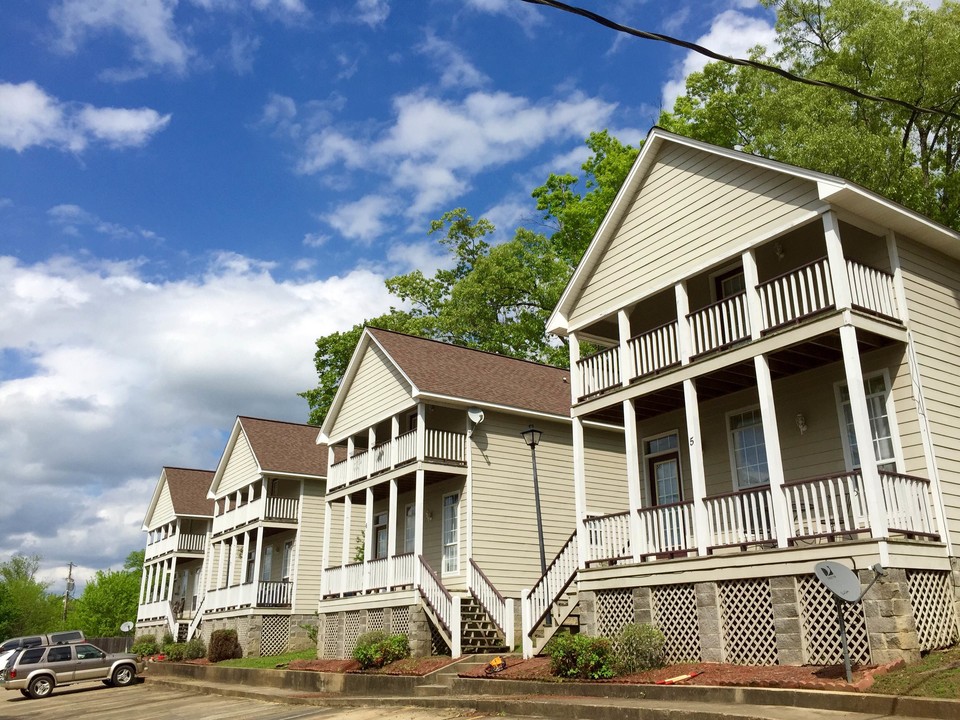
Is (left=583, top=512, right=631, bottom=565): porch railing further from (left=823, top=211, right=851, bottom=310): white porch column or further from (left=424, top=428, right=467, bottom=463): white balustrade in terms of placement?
(left=424, top=428, right=467, bottom=463): white balustrade

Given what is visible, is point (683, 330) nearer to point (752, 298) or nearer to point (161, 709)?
point (752, 298)

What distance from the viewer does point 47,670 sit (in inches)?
1097

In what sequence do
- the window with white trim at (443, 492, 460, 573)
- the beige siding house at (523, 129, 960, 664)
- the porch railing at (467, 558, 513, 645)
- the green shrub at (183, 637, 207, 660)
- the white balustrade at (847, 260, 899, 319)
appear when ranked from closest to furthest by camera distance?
the beige siding house at (523, 129, 960, 664)
the white balustrade at (847, 260, 899, 319)
the porch railing at (467, 558, 513, 645)
the window with white trim at (443, 492, 460, 573)
the green shrub at (183, 637, 207, 660)

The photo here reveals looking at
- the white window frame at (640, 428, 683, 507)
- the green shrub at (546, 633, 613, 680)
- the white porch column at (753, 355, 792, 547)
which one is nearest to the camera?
the white porch column at (753, 355, 792, 547)

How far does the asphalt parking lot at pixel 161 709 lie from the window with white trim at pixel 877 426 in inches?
295

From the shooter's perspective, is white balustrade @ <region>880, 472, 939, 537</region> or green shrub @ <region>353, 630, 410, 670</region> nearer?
white balustrade @ <region>880, 472, 939, 537</region>

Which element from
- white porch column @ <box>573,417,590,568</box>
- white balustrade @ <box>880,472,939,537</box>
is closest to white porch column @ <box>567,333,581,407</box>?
white porch column @ <box>573,417,590,568</box>

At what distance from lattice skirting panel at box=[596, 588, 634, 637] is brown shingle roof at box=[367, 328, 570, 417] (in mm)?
8423

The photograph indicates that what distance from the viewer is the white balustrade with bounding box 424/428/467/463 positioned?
2211 centimetres

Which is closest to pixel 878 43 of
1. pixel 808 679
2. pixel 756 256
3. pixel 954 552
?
pixel 756 256

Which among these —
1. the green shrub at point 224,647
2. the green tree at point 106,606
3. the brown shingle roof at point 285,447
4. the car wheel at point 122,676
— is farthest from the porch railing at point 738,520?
the green tree at point 106,606

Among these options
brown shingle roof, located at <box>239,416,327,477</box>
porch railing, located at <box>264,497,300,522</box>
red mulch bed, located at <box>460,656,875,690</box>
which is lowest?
red mulch bed, located at <box>460,656,875,690</box>

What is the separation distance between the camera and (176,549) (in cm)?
4266

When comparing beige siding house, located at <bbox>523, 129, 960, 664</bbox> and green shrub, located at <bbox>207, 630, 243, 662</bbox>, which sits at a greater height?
beige siding house, located at <bbox>523, 129, 960, 664</bbox>
